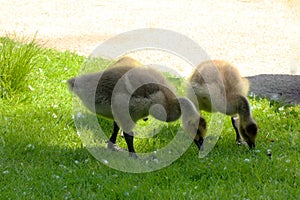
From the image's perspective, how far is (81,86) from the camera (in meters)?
5.92

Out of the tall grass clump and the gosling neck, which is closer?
the gosling neck

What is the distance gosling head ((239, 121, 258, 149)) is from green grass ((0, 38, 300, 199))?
0.32ft

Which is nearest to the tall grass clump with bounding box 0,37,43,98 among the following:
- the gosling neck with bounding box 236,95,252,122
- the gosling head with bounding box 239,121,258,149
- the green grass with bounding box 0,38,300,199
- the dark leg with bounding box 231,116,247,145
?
the green grass with bounding box 0,38,300,199

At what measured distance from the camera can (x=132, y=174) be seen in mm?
5535

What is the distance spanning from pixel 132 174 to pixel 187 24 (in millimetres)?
6377

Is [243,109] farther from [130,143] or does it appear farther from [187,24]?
[187,24]

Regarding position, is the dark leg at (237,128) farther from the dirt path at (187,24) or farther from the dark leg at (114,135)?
the dirt path at (187,24)

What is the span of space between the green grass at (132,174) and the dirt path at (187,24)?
2.61 meters

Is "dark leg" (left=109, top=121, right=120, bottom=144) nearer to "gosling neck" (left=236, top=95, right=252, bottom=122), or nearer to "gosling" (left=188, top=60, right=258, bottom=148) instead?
"gosling" (left=188, top=60, right=258, bottom=148)

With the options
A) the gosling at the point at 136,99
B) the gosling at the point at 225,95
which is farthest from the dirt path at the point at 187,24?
the gosling at the point at 136,99

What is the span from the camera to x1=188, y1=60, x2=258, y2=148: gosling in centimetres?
596

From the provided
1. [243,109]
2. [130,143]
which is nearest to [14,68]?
[130,143]

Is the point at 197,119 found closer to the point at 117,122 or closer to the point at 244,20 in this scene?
the point at 117,122

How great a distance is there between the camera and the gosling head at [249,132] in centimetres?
588
